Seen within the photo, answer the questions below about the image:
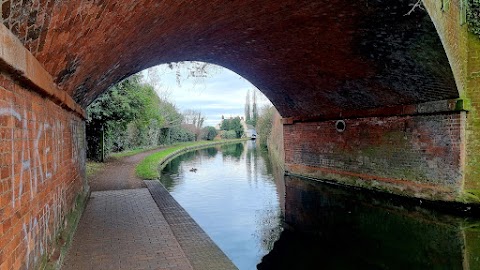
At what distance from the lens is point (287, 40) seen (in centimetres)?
885

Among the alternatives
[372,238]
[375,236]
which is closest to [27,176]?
[372,238]

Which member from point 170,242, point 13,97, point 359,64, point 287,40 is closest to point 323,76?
point 359,64

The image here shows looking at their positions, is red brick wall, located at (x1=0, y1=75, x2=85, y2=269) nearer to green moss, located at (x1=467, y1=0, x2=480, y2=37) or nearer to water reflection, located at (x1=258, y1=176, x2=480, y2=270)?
water reflection, located at (x1=258, y1=176, x2=480, y2=270)

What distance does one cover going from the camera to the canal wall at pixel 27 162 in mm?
2305

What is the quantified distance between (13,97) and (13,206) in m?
0.73

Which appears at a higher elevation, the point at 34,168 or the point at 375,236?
the point at 34,168

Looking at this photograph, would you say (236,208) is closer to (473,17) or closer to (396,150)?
(396,150)

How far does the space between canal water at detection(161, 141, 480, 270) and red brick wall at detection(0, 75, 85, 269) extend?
301 centimetres

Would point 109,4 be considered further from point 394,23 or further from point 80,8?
point 394,23

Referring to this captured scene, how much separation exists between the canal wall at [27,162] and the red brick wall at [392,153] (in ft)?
26.3

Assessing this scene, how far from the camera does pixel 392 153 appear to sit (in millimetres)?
10328

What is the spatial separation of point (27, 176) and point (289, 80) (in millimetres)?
10247

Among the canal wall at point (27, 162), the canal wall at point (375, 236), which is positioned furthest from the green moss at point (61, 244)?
the canal wall at point (375, 236)

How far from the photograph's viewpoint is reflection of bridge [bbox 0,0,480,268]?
278 centimetres
